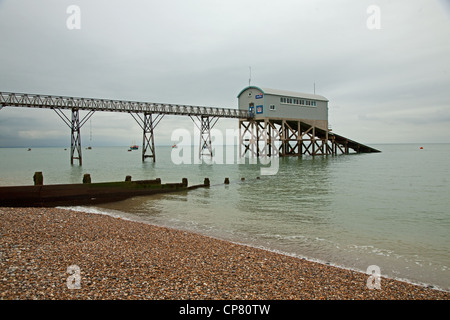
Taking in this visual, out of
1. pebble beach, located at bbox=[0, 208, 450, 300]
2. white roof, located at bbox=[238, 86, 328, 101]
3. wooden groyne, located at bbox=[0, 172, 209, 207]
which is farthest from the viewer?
white roof, located at bbox=[238, 86, 328, 101]

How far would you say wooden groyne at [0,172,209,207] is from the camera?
11.8 m

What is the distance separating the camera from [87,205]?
1380 centimetres

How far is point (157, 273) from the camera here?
5047 mm

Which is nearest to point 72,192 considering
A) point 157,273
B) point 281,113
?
point 157,273

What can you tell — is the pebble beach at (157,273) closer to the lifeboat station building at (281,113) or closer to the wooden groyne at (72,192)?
the wooden groyne at (72,192)

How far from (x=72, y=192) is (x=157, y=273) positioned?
34.6 feet

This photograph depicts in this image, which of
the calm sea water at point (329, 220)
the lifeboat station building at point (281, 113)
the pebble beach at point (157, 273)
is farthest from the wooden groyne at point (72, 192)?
the lifeboat station building at point (281, 113)

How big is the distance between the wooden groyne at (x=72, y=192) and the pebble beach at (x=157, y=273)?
5182 millimetres

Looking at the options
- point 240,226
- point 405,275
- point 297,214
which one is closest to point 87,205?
point 240,226

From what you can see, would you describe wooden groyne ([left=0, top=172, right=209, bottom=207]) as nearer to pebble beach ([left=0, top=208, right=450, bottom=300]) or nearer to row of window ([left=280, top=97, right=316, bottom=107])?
pebble beach ([left=0, top=208, right=450, bottom=300])

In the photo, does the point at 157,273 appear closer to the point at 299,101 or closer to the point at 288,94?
the point at 288,94

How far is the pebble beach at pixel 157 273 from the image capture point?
4.32 m

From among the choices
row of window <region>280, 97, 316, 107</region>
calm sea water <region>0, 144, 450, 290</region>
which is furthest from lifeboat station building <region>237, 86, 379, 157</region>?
calm sea water <region>0, 144, 450, 290</region>

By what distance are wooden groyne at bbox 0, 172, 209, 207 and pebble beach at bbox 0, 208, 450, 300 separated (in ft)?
17.0
